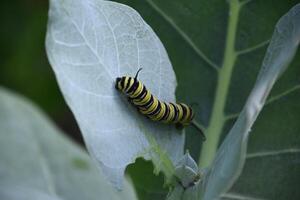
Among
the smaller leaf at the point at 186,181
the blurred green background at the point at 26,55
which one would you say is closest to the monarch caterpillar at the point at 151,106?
the smaller leaf at the point at 186,181

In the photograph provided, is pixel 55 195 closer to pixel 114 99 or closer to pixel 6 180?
pixel 6 180

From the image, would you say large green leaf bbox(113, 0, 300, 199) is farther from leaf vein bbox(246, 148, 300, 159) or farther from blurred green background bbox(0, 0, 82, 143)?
blurred green background bbox(0, 0, 82, 143)

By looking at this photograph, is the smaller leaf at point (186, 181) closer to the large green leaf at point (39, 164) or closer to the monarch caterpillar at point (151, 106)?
the monarch caterpillar at point (151, 106)

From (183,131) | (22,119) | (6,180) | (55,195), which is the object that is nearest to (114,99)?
(183,131)

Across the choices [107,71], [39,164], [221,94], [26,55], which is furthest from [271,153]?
[26,55]

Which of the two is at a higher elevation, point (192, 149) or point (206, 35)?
point (206, 35)

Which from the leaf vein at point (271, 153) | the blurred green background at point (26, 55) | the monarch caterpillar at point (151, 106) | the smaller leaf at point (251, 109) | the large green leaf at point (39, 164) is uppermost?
the smaller leaf at point (251, 109)
